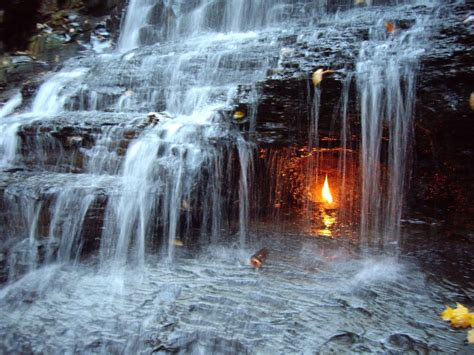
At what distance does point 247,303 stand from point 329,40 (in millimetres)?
3485

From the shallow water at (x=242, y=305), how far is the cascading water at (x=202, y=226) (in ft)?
0.04

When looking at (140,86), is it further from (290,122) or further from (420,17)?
(420,17)

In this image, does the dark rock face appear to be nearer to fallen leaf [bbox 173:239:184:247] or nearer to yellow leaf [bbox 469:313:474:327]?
fallen leaf [bbox 173:239:184:247]

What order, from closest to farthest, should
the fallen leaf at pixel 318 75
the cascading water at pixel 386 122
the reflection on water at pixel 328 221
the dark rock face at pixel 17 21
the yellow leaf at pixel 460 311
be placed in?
the yellow leaf at pixel 460 311, the cascading water at pixel 386 122, the fallen leaf at pixel 318 75, the reflection on water at pixel 328 221, the dark rock face at pixel 17 21

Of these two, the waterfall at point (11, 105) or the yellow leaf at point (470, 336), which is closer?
the yellow leaf at point (470, 336)

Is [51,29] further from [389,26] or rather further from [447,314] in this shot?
[447,314]

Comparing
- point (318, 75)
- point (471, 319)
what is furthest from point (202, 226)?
point (471, 319)

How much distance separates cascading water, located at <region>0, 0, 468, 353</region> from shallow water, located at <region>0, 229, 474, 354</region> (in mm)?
13

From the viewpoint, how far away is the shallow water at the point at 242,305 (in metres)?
2.48

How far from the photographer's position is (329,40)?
4664 millimetres

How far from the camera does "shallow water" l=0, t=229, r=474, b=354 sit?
248 centimetres

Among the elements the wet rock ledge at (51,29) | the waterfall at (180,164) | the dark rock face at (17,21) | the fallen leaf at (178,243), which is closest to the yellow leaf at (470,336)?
the waterfall at (180,164)

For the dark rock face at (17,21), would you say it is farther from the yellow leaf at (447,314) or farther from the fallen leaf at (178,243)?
the yellow leaf at (447,314)

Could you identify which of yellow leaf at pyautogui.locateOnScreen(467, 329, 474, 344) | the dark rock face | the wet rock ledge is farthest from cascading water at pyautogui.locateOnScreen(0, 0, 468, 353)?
the dark rock face
